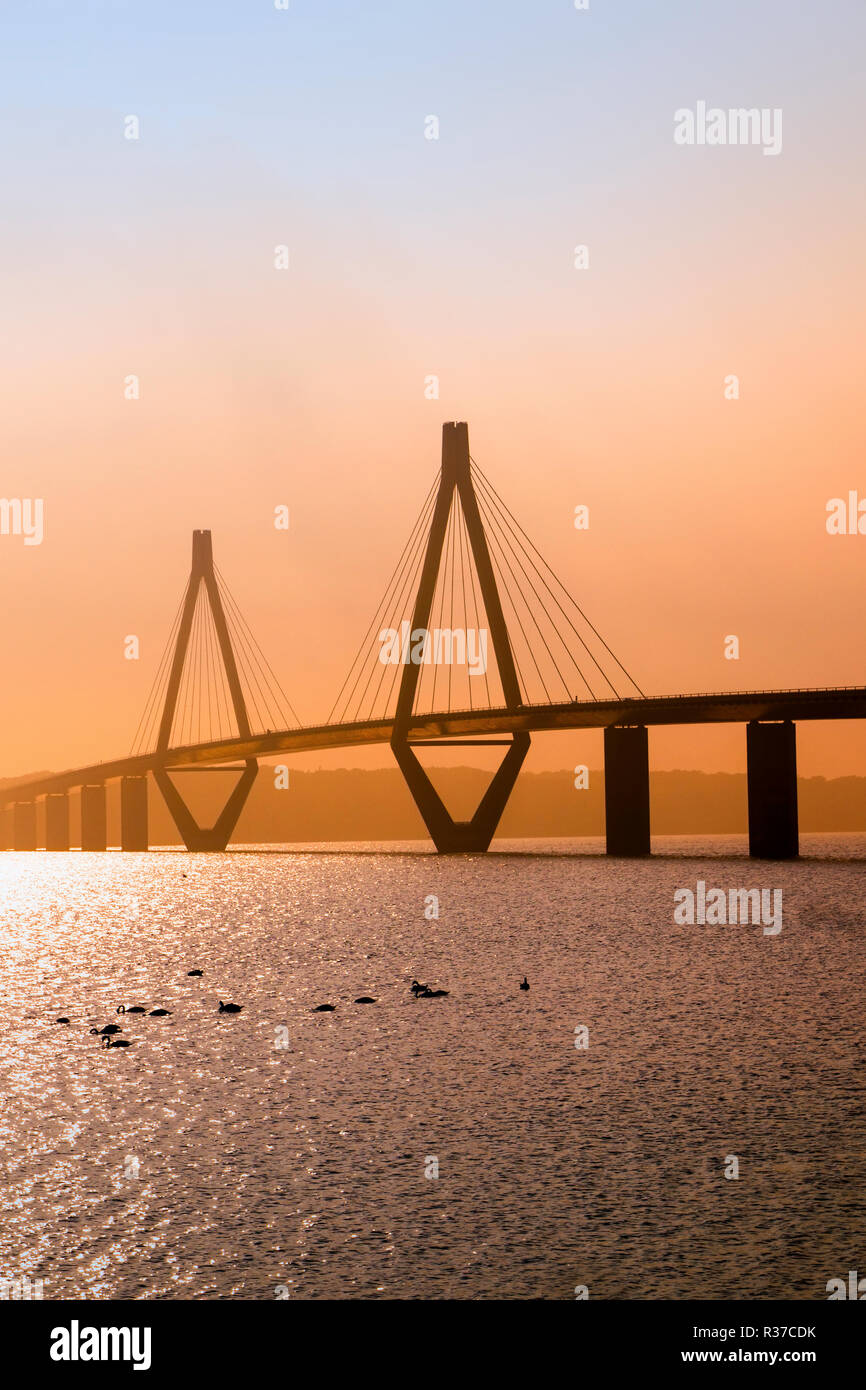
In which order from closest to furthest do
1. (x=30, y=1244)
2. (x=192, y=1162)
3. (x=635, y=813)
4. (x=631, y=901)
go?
(x=30, y=1244) < (x=192, y=1162) < (x=631, y=901) < (x=635, y=813)

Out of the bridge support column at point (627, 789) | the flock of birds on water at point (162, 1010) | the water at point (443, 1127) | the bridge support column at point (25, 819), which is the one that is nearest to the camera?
the water at point (443, 1127)

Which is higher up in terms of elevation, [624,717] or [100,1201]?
[624,717]

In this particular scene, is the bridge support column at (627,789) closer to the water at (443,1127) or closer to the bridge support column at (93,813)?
the water at (443,1127)

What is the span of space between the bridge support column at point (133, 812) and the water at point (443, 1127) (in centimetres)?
9336

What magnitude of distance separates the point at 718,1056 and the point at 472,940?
27258 millimetres

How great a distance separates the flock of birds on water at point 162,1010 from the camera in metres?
28.2

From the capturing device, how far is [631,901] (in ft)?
234

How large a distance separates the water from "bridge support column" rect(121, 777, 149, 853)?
9336cm

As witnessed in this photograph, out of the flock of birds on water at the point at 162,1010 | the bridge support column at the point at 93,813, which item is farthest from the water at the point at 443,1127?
the bridge support column at the point at 93,813

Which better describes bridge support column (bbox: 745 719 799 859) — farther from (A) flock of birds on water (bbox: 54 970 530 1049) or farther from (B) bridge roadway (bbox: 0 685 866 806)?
(A) flock of birds on water (bbox: 54 970 530 1049)

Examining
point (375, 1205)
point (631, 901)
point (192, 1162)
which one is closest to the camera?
point (375, 1205)

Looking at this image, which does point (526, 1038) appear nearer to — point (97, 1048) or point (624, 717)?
point (97, 1048)
